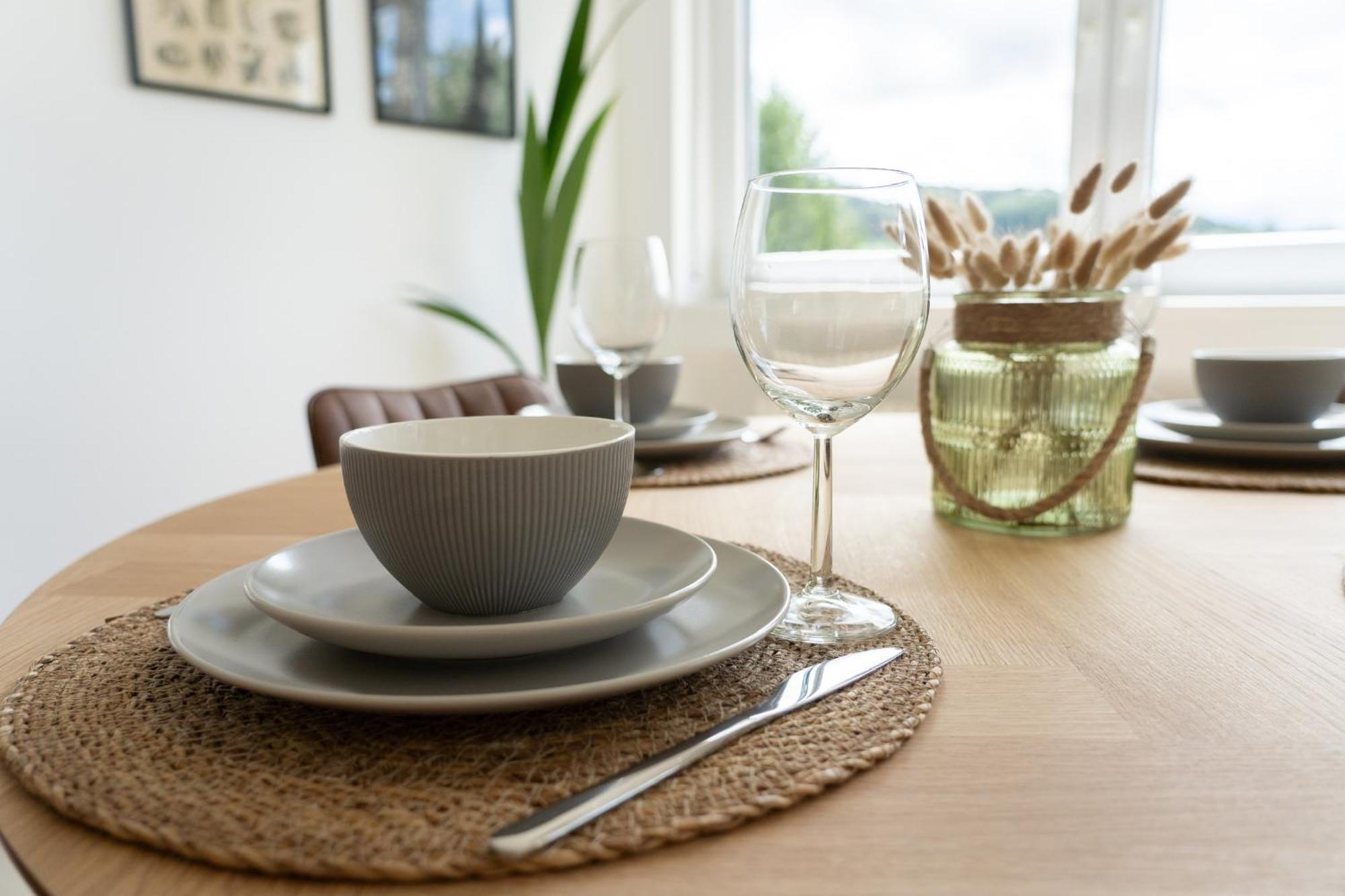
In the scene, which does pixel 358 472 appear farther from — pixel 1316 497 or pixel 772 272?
pixel 1316 497

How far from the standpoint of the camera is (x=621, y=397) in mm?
1096

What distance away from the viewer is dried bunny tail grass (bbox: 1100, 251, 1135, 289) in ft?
2.58

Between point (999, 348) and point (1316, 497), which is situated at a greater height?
point (999, 348)

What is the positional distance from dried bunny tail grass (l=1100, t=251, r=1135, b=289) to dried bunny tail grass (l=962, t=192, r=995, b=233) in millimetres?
101

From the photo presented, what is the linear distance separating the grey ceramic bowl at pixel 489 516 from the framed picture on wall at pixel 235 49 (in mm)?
1843

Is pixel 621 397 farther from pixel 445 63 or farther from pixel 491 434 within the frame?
pixel 445 63

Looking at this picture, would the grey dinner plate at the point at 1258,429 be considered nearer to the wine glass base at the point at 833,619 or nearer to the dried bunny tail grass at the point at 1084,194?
the dried bunny tail grass at the point at 1084,194

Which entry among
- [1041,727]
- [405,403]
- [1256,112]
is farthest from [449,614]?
[1256,112]

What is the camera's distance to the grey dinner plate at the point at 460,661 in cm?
35

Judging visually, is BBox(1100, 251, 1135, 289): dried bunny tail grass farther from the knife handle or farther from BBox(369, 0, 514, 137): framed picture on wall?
BBox(369, 0, 514, 137): framed picture on wall

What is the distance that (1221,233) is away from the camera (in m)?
2.66

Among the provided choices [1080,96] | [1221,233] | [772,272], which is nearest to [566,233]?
[1080,96]

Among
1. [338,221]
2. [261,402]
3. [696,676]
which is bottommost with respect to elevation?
[261,402]

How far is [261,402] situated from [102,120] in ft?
2.07
